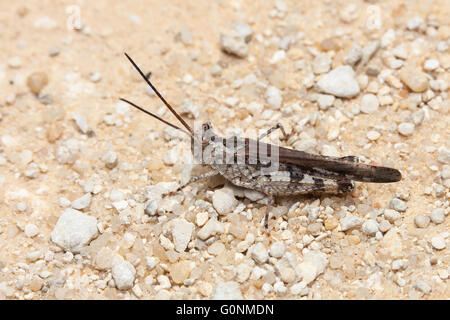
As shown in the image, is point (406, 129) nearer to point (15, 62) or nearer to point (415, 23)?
point (415, 23)

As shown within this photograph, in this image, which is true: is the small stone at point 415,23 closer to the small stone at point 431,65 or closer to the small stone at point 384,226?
the small stone at point 431,65

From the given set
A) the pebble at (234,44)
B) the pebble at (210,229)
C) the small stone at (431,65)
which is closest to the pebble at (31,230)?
the pebble at (210,229)

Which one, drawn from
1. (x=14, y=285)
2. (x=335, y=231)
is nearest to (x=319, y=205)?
(x=335, y=231)

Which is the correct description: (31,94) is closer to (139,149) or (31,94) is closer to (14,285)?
(139,149)

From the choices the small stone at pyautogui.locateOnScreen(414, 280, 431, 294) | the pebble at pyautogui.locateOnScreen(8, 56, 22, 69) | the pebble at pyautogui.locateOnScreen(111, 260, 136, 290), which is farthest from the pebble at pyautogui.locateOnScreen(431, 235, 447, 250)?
the pebble at pyautogui.locateOnScreen(8, 56, 22, 69)

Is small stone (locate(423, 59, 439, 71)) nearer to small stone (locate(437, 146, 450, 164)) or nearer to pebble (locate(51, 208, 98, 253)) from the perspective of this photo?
small stone (locate(437, 146, 450, 164))
